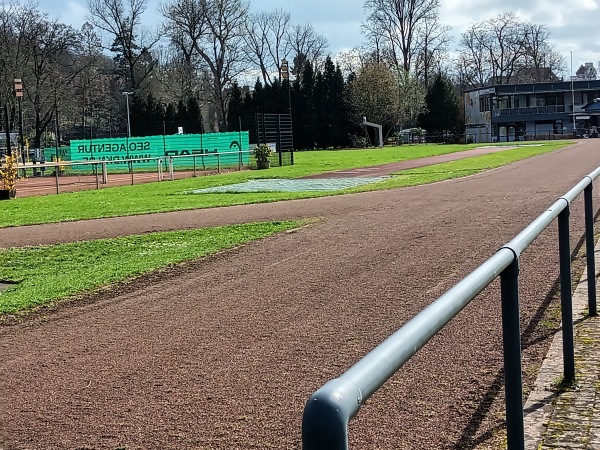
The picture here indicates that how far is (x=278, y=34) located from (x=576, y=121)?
3628 cm

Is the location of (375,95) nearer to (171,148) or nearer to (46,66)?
(46,66)

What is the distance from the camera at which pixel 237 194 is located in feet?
75.2

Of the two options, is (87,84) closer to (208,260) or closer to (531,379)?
(208,260)

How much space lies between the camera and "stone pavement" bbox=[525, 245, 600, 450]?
12.1 feet

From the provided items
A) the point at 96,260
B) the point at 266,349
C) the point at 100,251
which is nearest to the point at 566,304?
the point at 266,349

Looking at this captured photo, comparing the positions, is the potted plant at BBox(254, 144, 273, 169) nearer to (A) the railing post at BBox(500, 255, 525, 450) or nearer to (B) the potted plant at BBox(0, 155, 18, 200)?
(B) the potted plant at BBox(0, 155, 18, 200)

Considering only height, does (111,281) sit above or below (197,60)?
below

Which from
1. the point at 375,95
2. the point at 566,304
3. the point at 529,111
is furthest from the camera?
the point at 529,111

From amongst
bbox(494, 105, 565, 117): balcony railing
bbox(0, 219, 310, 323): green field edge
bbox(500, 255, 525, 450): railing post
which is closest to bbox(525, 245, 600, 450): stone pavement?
bbox(500, 255, 525, 450): railing post

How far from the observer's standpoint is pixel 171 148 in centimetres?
4500

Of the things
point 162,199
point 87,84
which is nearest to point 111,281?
point 162,199

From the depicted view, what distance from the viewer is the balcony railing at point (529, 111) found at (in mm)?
92162

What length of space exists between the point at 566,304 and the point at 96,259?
25.7 feet

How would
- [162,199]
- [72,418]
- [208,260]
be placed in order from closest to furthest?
[72,418]
[208,260]
[162,199]
